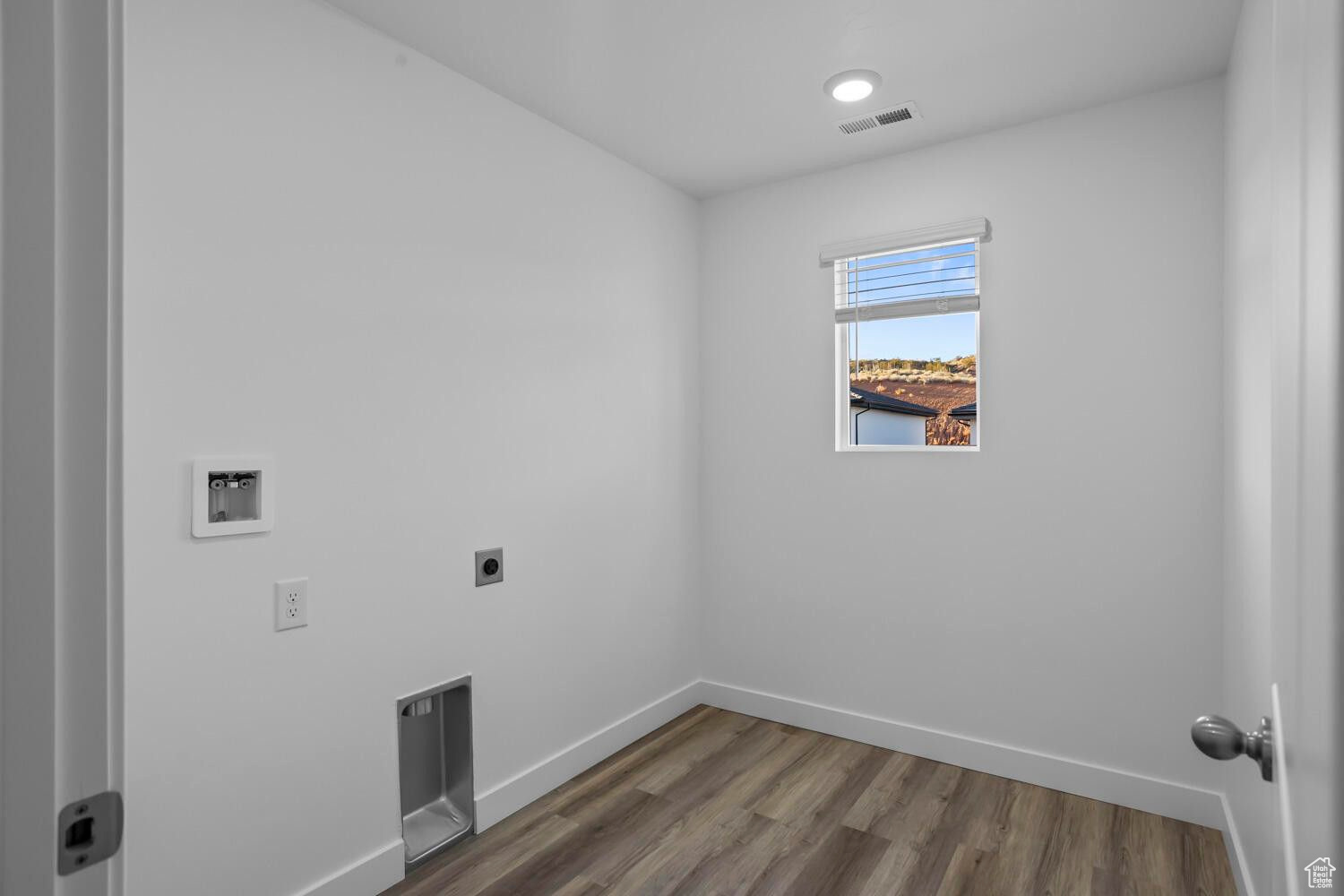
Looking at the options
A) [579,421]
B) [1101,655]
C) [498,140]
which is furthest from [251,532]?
[1101,655]

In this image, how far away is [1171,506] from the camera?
245 centimetres

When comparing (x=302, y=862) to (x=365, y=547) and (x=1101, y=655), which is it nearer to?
(x=365, y=547)

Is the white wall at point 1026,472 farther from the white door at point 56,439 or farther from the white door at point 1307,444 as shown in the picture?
the white door at point 56,439

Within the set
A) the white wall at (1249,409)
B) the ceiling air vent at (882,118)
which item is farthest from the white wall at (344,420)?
the white wall at (1249,409)

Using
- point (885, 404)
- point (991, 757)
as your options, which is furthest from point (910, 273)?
point (991, 757)

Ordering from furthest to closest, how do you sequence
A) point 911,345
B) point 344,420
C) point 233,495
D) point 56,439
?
point 911,345
point 344,420
point 233,495
point 56,439

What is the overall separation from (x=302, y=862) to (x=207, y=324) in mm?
1417

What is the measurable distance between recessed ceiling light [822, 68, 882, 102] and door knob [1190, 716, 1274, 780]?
7.08ft

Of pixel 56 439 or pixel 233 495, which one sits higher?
pixel 56 439

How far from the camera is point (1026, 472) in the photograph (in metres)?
2.71

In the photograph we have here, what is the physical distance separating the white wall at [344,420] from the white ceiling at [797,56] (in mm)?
200

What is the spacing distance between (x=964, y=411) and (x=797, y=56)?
1.52 m

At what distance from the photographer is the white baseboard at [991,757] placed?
242 cm

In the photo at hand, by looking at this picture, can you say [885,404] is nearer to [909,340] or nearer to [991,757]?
[909,340]
